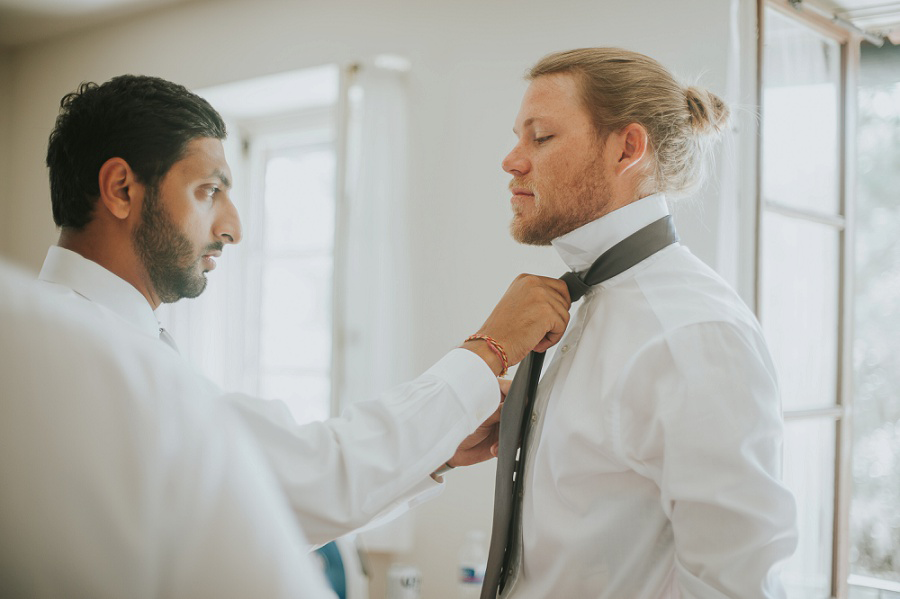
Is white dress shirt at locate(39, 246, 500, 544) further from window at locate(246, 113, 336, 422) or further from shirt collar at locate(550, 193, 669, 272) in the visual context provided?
window at locate(246, 113, 336, 422)

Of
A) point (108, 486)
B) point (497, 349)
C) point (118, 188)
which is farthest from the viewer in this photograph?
point (118, 188)

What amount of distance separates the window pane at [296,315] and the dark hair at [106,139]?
2559 mm

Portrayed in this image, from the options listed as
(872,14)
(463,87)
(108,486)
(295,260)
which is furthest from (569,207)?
(295,260)

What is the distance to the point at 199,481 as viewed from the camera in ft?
1.13

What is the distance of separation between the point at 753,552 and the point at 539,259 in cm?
189

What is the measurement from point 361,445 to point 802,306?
6.98 ft

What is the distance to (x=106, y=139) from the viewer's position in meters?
1.33

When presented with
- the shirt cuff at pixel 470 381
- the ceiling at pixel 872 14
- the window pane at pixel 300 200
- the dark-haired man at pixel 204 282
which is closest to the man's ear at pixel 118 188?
the dark-haired man at pixel 204 282

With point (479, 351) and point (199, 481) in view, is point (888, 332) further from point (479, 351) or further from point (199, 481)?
point (199, 481)

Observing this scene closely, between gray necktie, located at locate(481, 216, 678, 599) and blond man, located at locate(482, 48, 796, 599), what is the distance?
0.04ft

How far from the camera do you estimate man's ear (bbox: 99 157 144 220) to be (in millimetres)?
1309

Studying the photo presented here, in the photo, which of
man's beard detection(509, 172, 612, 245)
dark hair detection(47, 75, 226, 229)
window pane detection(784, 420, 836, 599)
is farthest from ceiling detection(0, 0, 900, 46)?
window pane detection(784, 420, 836, 599)

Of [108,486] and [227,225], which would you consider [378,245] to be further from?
[108,486]

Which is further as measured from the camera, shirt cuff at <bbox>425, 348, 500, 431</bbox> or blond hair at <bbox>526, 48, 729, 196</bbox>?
blond hair at <bbox>526, 48, 729, 196</bbox>
